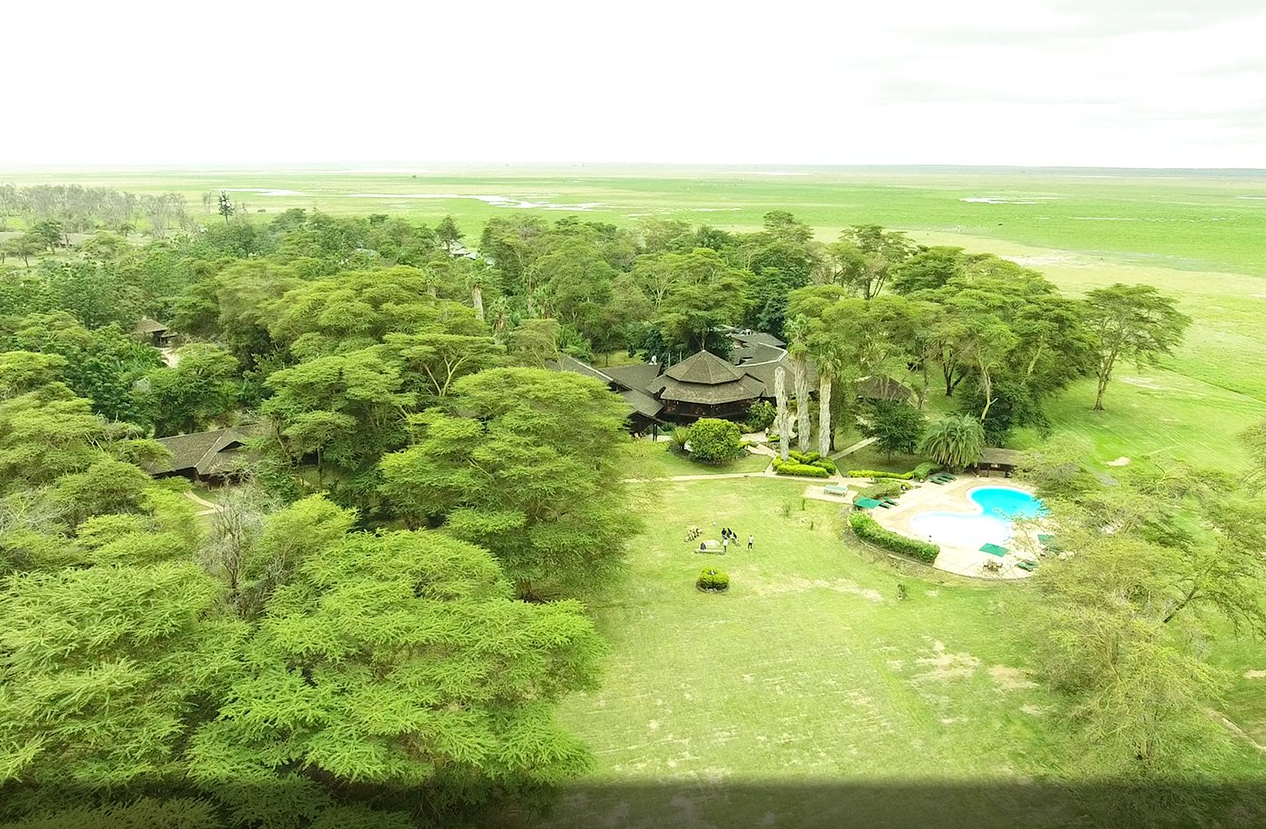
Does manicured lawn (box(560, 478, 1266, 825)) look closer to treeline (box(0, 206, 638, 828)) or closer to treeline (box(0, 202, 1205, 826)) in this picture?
treeline (box(0, 206, 638, 828))

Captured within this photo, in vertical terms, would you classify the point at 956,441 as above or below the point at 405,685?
below

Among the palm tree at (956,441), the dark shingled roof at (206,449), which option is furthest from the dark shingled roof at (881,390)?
the dark shingled roof at (206,449)

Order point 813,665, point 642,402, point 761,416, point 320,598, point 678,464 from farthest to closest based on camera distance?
1. point 642,402
2. point 761,416
3. point 678,464
4. point 813,665
5. point 320,598

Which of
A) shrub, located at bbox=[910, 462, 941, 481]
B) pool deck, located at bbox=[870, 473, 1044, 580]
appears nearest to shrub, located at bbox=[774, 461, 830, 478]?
pool deck, located at bbox=[870, 473, 1044, 580]

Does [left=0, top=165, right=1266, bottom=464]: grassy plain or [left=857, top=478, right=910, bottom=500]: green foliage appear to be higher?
[left=0, top=165, right=1266, bottom=464]: grassy plain

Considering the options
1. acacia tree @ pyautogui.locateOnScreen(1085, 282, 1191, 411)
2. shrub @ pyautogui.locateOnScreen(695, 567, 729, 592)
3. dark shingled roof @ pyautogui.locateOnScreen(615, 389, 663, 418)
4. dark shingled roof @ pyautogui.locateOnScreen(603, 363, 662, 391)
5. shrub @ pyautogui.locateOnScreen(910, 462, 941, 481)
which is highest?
acacia tree @ pyautogui.locateOnScreen(1085, 282, 1191, 411)

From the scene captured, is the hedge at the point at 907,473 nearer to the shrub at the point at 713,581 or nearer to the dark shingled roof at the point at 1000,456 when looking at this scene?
the dark shingled roof at the point at 1000,456

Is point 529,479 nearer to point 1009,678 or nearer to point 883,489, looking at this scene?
point 1009,678

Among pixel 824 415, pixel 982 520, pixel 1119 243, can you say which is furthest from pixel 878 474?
pixel 1119 243
